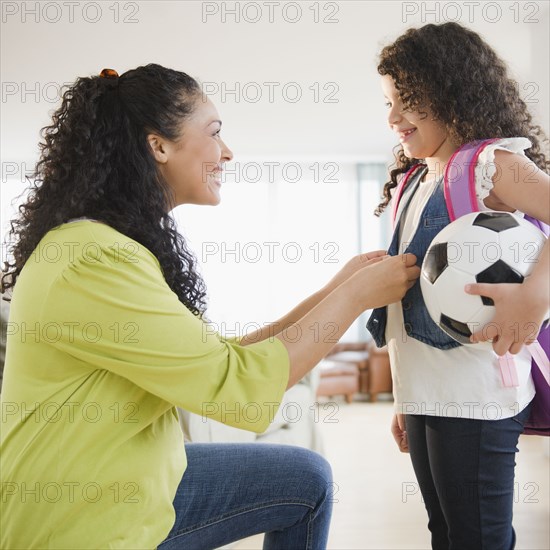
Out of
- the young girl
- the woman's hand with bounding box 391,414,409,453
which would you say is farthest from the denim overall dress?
the woman's hand with bounding box 391,414,409,453

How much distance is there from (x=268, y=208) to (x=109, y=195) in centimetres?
731

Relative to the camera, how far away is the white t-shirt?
55.2 inches

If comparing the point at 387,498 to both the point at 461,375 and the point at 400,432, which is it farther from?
the point at 461,375

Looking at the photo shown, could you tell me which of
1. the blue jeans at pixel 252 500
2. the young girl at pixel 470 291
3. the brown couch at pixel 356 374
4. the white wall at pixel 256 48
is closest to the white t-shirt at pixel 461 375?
the young girl at pixel 470 291

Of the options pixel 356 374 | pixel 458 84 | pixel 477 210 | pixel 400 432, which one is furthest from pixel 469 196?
pixel 356 374

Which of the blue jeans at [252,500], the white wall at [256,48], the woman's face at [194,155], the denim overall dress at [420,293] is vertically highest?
the white wall at [256,48]

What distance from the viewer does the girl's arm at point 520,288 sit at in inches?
49.6

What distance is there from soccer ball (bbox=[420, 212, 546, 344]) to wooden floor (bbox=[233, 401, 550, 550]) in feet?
5.77

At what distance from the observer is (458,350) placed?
4.76 feet

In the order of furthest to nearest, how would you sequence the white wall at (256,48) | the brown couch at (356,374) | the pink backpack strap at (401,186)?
the brown couch at (356,374) → the white wall at (256,48) → the pink backpack strap at (401,186)

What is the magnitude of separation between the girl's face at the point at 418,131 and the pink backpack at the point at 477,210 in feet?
0.36

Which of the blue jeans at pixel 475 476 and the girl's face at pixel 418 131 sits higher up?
the girl's face at pixel 418 131

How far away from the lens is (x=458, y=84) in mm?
1522

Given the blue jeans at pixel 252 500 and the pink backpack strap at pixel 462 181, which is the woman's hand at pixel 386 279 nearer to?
the pink backpack strap at pixel 462 181
